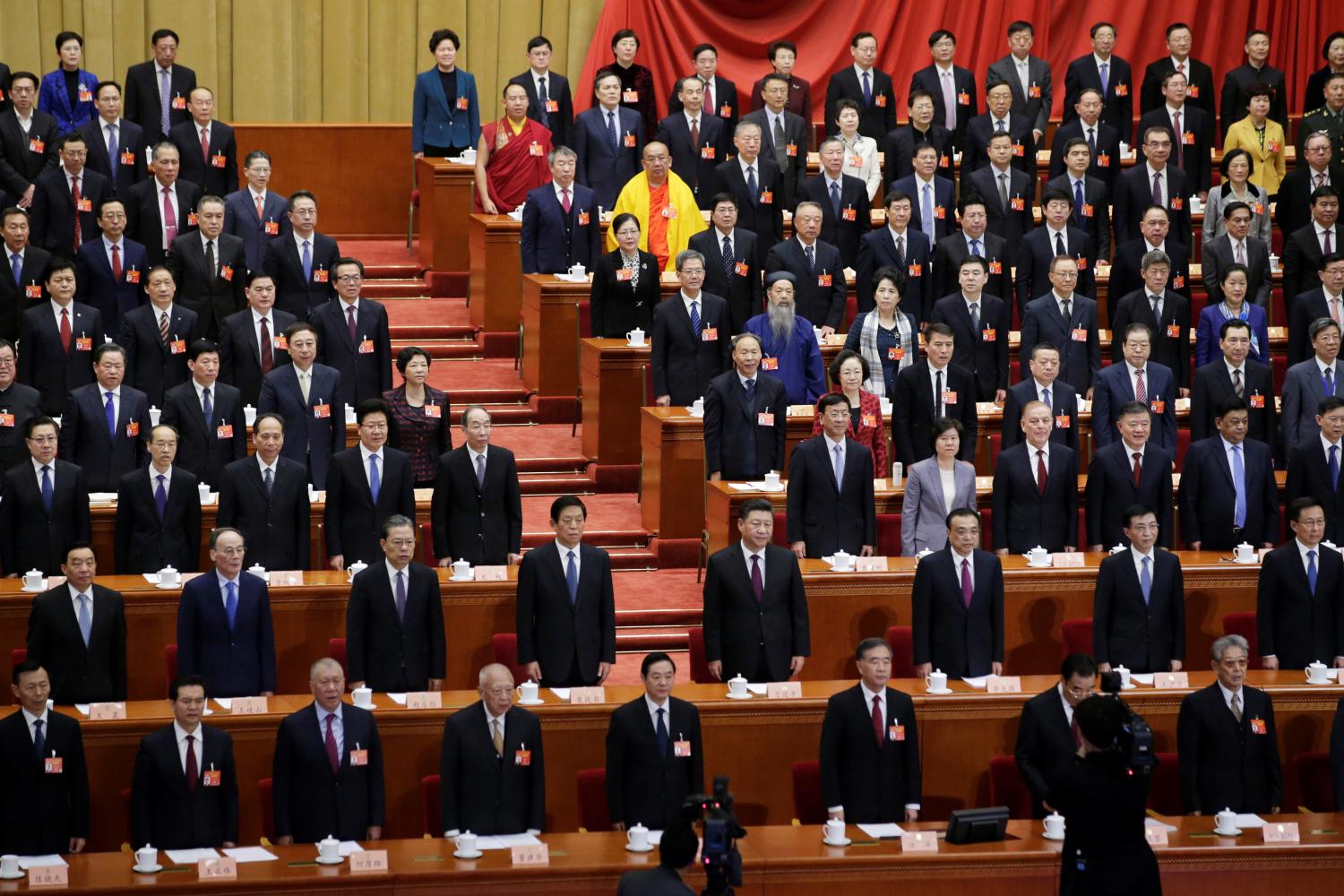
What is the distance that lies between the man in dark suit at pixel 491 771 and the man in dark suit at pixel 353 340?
2.83 meters

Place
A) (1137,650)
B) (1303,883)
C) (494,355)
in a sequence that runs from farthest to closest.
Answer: (494,355) → (1137,650) → (1303,883)

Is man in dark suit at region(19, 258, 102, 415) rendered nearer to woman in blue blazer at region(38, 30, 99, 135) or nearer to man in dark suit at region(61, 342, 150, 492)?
man in dark suit at region(61, 342, 150, 492)

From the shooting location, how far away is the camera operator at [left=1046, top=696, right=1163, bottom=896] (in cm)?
495

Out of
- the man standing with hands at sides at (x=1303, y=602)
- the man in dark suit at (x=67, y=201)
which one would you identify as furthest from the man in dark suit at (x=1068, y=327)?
the man in dark suit at (x=67, y=201)

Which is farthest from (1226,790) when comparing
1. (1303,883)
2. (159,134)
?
(159,134)

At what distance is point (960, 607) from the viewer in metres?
7.25

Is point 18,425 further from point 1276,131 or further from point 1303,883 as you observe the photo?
point 1276,131

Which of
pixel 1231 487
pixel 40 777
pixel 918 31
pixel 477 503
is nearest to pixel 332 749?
pixel 40 777

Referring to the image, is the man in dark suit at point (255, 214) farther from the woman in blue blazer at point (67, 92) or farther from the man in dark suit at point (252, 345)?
the woman in blue blazer at point (67, 92)

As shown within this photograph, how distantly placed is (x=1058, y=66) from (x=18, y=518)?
8.27 meters

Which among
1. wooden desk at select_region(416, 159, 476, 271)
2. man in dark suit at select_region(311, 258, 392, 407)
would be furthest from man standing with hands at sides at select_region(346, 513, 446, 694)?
wooden desk at select_region(416, 159, 476, 271)

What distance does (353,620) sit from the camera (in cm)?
705

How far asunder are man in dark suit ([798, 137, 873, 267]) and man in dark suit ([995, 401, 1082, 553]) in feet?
8.41

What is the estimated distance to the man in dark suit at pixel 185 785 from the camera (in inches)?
246
